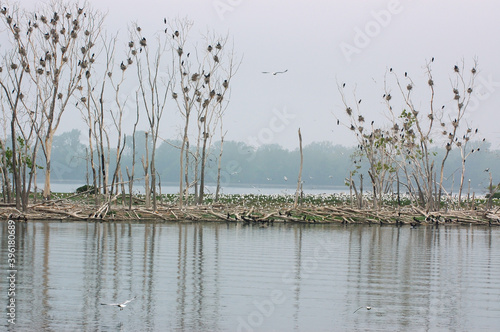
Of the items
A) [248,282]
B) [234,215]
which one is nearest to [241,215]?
[234,215]

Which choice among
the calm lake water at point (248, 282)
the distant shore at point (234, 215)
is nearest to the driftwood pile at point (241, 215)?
the distant shore at point (234, 215)

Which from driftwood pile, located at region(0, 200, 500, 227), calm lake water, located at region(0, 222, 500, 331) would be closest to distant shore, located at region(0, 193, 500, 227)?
driftwood pile, located at region(0, 200, 500, 227)

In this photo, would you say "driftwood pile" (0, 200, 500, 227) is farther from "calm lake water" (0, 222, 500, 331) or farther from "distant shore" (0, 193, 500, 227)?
"calm lake water" (0, 222, 500, 331)

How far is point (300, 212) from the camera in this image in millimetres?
24281

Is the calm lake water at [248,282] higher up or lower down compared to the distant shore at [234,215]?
lower down

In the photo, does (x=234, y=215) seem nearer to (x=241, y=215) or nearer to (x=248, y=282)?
(x=241, y=215)

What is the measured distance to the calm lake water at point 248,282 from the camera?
24.9 feet

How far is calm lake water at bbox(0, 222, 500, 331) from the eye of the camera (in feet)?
24.9

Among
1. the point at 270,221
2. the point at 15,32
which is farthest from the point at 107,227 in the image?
the point at 15,32

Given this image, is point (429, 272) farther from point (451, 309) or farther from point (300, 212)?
point (300, 212)

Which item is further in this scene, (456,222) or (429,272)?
(456,222)

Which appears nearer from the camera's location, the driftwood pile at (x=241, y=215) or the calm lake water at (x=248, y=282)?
the calm lake water at (x=248, y=282)

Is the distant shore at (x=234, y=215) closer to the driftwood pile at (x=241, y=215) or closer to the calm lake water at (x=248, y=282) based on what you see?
the driftwood pile at (x=241, y=215)

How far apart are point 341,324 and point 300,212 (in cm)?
1675
